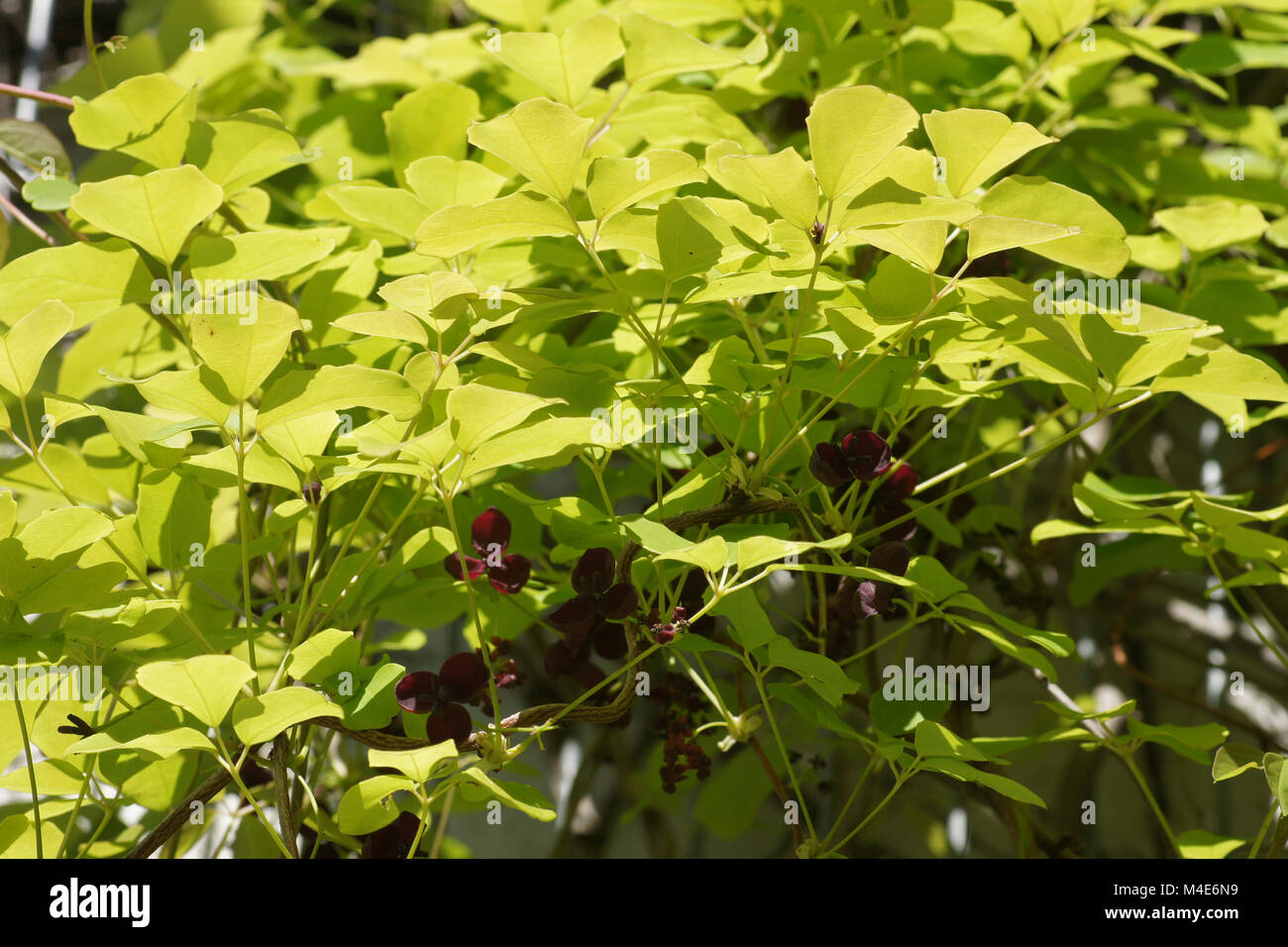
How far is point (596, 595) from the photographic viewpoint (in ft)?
2.04

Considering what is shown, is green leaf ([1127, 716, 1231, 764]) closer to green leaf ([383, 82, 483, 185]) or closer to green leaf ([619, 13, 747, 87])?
green leaf ([619, 13, 747, 87])

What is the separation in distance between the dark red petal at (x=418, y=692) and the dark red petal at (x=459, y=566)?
0.25ft

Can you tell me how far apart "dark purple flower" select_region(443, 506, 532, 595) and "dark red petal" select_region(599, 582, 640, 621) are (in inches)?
3.8

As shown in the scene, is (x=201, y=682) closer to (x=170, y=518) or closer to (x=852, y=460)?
(x=170, y=518)

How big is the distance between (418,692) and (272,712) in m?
0.14

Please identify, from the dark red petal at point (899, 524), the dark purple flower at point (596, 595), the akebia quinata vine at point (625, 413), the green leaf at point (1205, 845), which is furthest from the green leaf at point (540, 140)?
the green leaf at point (1205, 845)

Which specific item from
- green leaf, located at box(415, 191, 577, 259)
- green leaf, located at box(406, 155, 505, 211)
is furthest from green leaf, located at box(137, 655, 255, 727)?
green leaf, located at box(406, 155, 505, 211)

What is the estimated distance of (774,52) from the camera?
91 centimetres

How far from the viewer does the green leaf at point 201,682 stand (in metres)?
0.49

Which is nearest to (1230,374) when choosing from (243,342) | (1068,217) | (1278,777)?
(1068,217)

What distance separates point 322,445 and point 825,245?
32 centimetres

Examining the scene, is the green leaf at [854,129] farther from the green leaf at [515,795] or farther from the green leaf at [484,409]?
the green leaf at [515,795]

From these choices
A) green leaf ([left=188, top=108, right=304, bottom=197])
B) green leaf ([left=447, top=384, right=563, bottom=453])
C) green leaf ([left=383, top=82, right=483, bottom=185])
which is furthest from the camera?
green leaf ([left=383, top=82, right=483, bottom=185])

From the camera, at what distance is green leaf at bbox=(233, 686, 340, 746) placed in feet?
1.63
